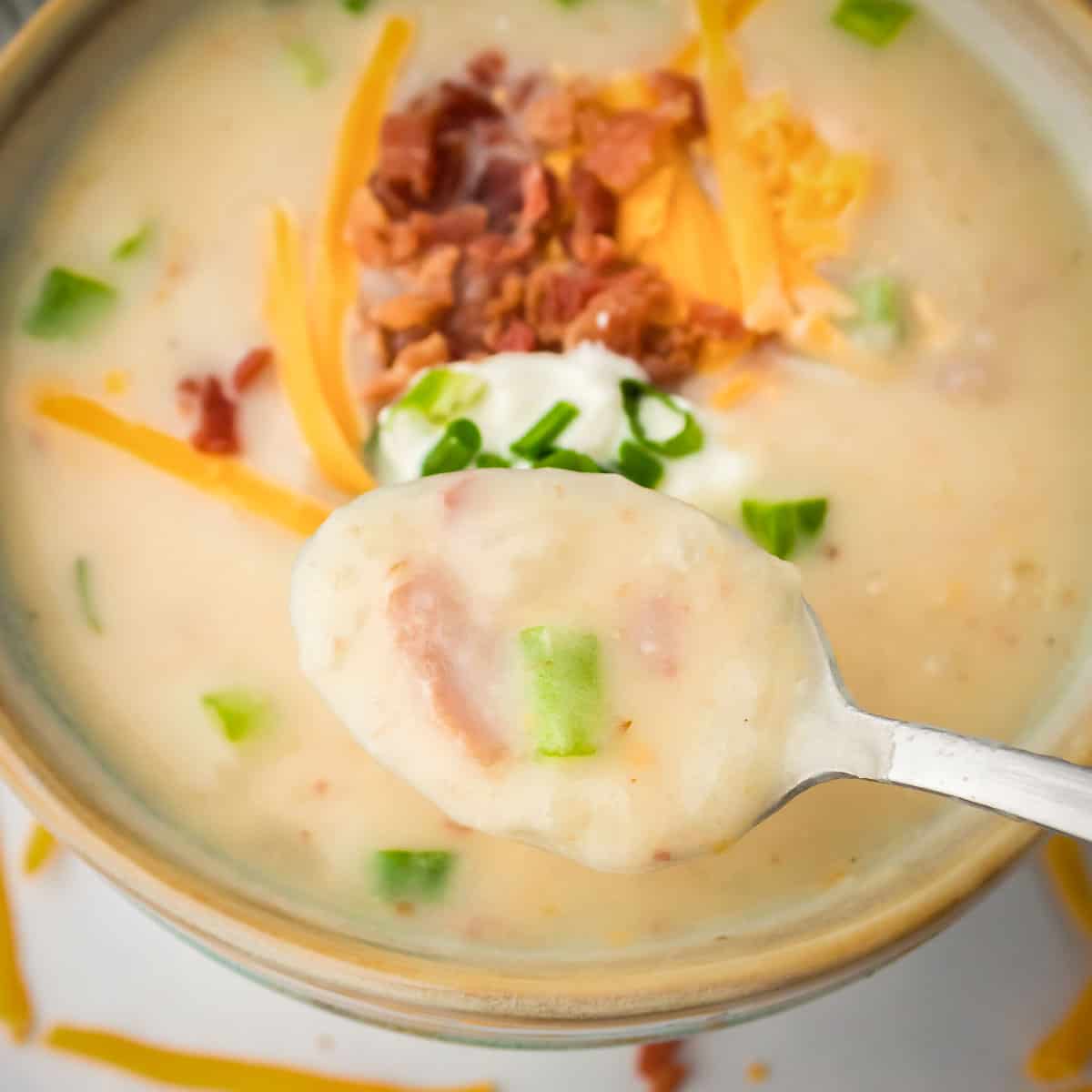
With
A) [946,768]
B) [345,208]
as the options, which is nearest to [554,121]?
[345,208]

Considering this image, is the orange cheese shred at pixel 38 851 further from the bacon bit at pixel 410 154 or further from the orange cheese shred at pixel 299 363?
the bacon bit at pixel 410 154

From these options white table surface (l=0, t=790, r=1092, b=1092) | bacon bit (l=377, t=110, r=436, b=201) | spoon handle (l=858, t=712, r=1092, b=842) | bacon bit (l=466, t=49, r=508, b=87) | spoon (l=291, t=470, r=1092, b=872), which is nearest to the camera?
spoon handle (l=858, t=712, r=1092, b=842)

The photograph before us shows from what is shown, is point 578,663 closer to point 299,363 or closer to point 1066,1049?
point 299,363

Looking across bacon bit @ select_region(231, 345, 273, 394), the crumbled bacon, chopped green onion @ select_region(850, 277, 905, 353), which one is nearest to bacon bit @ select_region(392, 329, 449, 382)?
the crumbled bacon

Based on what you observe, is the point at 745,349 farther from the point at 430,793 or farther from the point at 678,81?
the point at 430,793

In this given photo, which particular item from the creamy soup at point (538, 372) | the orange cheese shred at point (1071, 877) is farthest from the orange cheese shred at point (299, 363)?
the orange cheese shred at point (1071, 877)

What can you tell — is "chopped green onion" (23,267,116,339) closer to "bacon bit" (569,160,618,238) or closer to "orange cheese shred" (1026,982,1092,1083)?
"bacon bit" (569,160,618,238)
